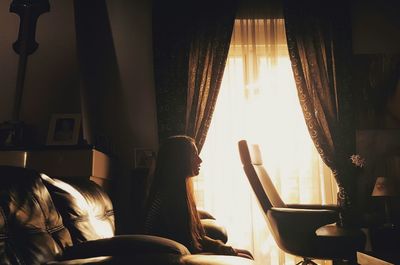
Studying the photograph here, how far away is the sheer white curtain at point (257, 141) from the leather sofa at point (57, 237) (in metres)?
1.93

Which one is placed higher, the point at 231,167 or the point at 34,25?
the point at 34,25

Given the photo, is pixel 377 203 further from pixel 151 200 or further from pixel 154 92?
pixel 151 200

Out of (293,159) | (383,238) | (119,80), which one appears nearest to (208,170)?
(293,159)

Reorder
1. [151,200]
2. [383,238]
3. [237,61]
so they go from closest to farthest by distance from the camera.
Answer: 1. [151,200]
2. [383,238]
3. [237,61]

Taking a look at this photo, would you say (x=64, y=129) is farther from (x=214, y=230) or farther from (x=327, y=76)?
(x=327, y=76)

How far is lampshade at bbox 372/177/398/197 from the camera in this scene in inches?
125

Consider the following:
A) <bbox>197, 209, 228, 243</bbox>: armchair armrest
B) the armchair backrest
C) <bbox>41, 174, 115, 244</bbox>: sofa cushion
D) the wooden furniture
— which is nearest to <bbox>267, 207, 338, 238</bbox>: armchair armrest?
the armchair backrest

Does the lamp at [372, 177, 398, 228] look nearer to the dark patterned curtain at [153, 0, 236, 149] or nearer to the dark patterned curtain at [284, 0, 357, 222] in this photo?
the dark patterned curtain at [284, 0, 357, 222]

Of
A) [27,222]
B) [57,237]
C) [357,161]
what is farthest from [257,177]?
[27,222]

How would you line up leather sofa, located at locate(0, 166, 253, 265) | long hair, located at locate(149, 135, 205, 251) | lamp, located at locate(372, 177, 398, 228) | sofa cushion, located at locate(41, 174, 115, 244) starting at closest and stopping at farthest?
1. leather sofa, located at locate(0, 166, 253, 265)
2. sofa cushion, located at locate(41, 174, 115, 244)
3. long hair, located at locate(149, 135, 205, 251)
4. lamp, located at locate(372, 177, 398, 228)

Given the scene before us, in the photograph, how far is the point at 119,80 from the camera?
3.57 meters

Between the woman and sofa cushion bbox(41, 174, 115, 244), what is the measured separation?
24cm

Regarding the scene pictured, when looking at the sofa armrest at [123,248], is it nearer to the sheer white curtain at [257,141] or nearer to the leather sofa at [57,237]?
the leather sofa at [57,237]

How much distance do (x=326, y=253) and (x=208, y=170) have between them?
1.38m
